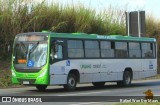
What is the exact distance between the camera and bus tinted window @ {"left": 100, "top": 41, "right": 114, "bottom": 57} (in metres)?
26.0

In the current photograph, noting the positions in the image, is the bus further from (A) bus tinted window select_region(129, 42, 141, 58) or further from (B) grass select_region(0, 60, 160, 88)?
(B) grass select_region(0, 60, 160, 88)

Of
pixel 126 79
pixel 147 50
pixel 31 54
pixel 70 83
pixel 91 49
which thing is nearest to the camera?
pixel 31 54

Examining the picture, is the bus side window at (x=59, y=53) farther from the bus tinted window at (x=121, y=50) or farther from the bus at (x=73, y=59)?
the bus tinted window at (x=121, y=50)

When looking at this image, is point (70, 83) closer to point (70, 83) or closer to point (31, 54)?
point (70, 83)

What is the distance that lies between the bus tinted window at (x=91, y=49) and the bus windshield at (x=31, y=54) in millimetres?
3120

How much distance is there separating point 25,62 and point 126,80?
25.2 feet

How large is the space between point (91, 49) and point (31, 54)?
12.7 feet

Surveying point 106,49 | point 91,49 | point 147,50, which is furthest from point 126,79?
point 91,49

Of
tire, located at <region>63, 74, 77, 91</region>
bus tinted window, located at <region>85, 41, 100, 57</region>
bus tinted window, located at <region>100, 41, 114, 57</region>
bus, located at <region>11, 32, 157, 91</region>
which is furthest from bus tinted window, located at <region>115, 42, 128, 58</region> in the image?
tire, located at <region>63, 74, 77, 91</region>

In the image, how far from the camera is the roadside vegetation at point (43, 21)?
33562 mm

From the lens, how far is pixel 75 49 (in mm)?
23984

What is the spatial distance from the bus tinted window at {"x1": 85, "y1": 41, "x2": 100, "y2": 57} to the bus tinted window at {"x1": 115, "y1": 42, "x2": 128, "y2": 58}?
6.08 ft

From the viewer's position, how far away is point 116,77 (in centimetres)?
2691

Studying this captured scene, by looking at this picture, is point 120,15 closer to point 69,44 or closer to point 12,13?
point 12,13
